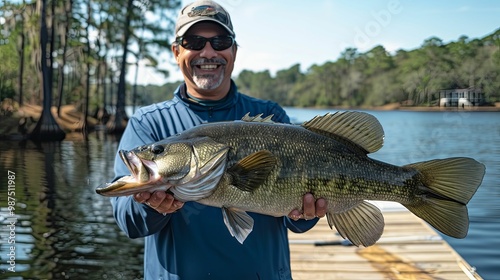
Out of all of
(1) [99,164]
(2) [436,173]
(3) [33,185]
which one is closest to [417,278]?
(2) [436,173]

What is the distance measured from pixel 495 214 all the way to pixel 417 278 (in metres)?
8.16

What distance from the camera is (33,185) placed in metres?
15.3

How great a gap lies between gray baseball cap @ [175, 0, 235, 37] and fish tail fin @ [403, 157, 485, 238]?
1572mm

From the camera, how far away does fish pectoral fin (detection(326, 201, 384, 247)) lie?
280cm

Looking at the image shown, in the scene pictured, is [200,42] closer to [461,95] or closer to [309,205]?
[309,205]

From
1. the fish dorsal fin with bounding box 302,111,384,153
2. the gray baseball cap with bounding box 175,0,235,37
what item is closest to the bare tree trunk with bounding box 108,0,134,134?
the gray baseball cap with bounding box 175,0,235,37

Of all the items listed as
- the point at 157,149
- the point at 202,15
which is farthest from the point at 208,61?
the point at 157,149

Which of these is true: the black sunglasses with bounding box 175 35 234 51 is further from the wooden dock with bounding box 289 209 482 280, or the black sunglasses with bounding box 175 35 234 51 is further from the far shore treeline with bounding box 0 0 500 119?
the far shore treeline with bounding box 0 0 500 119

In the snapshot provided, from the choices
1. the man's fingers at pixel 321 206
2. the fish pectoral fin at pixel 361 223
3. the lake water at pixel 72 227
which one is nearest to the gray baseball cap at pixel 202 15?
the man's fingers at pixel 321 206

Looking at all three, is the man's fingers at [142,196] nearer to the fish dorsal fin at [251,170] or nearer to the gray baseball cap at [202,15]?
the fish dorsal fin at [251,170]

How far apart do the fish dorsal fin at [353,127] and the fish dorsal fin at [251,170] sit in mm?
438

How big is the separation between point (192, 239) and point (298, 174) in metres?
0.78

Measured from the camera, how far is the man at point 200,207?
9.04ft

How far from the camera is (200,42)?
3.10 meters
